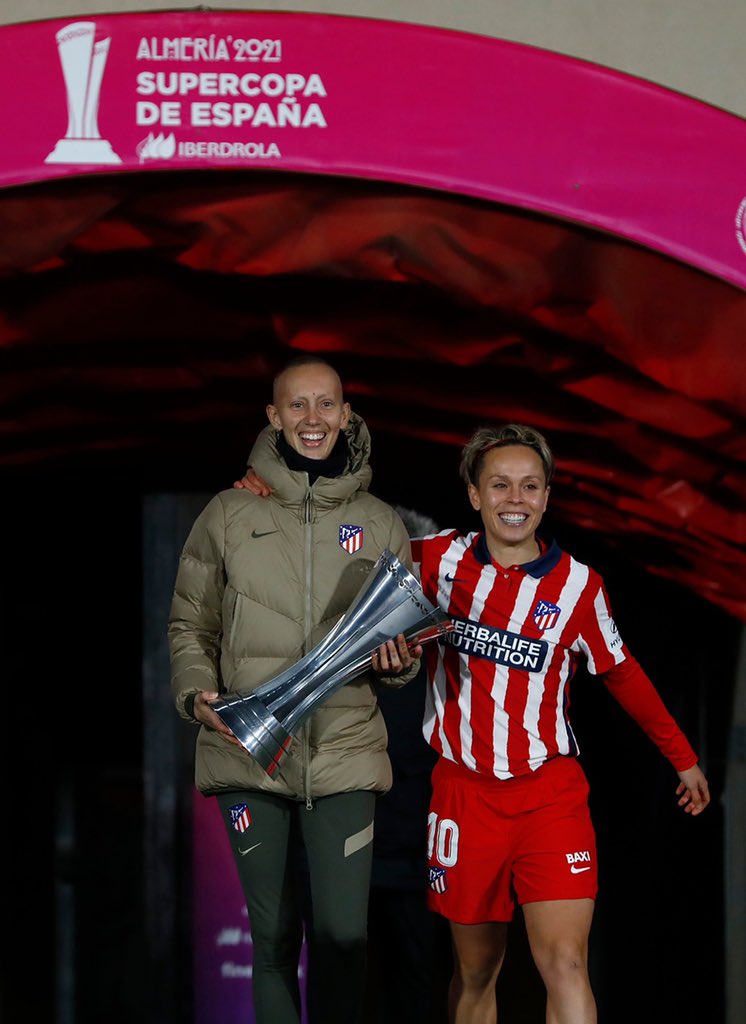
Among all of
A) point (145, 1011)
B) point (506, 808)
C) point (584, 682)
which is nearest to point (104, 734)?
point (145, 1011)

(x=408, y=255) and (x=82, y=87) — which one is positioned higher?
(x=82, y=87)

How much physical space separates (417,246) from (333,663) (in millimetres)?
1009

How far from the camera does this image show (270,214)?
10.4ft

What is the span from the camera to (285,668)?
2770 millimetres

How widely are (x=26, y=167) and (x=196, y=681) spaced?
3.58 feet

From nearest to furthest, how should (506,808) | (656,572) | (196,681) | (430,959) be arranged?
1. (196,681)
2. (506,808)
3. (430,959)
4. (656,572)

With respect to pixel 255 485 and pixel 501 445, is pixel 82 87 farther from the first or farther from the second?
pixel 501 445

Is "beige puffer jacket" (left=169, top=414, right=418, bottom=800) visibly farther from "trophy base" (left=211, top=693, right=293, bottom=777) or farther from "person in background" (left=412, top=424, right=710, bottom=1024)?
"person in background" (left=412, top=424, right=710, bottom=1024)

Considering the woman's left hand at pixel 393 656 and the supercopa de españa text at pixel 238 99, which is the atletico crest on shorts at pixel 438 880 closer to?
the woman's left hand at pixel 393 656

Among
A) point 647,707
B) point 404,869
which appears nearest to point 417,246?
point 647,707

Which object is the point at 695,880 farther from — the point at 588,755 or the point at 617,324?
the point at 617,324

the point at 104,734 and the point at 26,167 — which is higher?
the point at 26,167

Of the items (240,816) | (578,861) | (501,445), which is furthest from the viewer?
(501,445)

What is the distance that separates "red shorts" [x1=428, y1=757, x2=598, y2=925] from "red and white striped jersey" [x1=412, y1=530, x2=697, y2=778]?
0.14 ft
